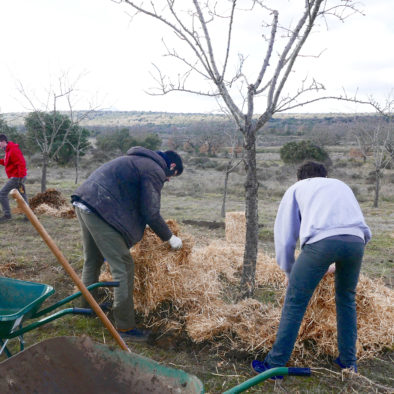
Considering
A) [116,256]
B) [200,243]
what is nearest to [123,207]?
[116,256]

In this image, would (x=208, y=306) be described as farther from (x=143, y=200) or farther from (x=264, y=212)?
(x=264, y=212)

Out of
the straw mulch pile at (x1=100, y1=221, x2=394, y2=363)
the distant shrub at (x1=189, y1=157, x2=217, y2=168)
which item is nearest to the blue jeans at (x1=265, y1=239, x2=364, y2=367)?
the straw mulch pile at (x1=100, y1=221, x2=394, y2=363)

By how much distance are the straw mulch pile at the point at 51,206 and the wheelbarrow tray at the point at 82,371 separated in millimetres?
7764

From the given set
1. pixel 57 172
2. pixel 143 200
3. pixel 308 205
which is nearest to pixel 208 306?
pixel 143 200

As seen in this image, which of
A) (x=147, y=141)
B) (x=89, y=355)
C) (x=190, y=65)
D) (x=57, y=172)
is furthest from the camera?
(x=147, y=141)

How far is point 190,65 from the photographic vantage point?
4105 mm

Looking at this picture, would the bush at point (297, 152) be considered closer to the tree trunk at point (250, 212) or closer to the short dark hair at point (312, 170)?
the tree trunk at point (250, 212)

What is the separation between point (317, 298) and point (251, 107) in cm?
194

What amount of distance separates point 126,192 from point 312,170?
5.13ft

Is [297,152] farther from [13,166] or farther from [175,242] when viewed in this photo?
[175,242]

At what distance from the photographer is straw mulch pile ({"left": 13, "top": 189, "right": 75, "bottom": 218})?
9555 millimetres

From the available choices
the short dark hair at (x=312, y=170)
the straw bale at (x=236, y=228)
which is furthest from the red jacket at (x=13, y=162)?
the short dark hair at (x=312, y=170)

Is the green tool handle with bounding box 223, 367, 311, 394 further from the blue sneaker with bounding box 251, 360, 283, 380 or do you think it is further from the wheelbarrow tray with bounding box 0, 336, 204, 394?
the blue sneaker with bounding box 251, 360, 283, 380

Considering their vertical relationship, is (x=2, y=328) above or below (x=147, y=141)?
below
